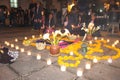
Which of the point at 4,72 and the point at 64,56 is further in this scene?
the point at 64,56

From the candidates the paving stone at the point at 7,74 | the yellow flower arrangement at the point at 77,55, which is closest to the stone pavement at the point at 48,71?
the paving stone at the point at 7,74

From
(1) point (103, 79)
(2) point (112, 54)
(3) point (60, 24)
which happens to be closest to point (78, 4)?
(3) point (60, 24)

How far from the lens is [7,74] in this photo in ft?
15.2

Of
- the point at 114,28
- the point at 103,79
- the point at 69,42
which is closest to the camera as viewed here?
the point at 103,79

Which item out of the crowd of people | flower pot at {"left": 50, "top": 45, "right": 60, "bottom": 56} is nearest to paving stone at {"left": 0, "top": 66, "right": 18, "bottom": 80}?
flower pot at {"left": 50, "top": 45, "right": 60, "bottom": 56}

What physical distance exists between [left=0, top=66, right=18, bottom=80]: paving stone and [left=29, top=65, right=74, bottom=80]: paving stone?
479 mm

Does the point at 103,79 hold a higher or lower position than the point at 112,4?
lower

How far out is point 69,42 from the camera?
25.7ft

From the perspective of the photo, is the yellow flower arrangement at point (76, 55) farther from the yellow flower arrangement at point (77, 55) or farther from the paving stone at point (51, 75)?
the paving stone at point (51, 75)

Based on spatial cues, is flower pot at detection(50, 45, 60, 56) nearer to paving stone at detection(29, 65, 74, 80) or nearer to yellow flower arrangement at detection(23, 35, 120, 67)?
yellow flower arrangement at detection(23, 35, 120, 67)

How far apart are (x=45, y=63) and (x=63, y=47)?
1.84 m

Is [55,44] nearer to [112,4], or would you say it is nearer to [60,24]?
[60,24]

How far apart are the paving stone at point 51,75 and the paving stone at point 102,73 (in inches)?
21.1

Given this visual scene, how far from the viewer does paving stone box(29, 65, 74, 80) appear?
14.5 feet
